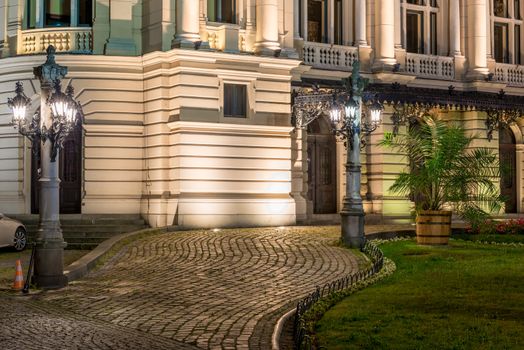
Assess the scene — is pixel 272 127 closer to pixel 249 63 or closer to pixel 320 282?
pixel 249 63

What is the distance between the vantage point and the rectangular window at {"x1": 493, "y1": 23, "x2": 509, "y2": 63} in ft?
140

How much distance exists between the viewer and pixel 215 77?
31328 mm

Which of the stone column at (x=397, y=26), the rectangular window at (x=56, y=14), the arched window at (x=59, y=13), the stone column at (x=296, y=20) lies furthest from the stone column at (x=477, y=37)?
the rectangular window at (x=56, y=14)

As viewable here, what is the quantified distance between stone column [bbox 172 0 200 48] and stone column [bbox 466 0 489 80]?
14.1 meters

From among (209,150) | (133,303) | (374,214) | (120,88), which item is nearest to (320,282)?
(133,303)

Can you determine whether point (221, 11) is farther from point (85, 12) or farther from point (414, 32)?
point (414, 32)

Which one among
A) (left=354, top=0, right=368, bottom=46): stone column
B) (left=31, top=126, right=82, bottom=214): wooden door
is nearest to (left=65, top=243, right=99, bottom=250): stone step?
(left=31, top=126, right=82, bottom=214): wooden door

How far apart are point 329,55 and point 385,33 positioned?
2.63 m

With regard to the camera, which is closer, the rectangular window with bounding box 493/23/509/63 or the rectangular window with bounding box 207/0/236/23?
the rectangular window with bounding box 207/0/236/23

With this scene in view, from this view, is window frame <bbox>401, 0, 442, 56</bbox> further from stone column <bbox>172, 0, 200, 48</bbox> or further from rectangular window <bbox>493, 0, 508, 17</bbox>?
stone column <bbox>172, 0, 200, 48</bbox>

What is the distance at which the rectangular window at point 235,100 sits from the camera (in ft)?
104

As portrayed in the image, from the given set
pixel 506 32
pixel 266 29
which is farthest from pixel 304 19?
pixel 506 32

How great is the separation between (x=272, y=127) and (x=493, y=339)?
21038 millimetres

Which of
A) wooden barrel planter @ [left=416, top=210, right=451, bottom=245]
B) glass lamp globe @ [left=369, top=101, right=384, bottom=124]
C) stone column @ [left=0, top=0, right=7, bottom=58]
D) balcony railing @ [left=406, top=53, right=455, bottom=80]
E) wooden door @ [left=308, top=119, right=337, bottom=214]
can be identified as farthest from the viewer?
balcony railing @ [left=406, top=53, right=455, bottom=80]
